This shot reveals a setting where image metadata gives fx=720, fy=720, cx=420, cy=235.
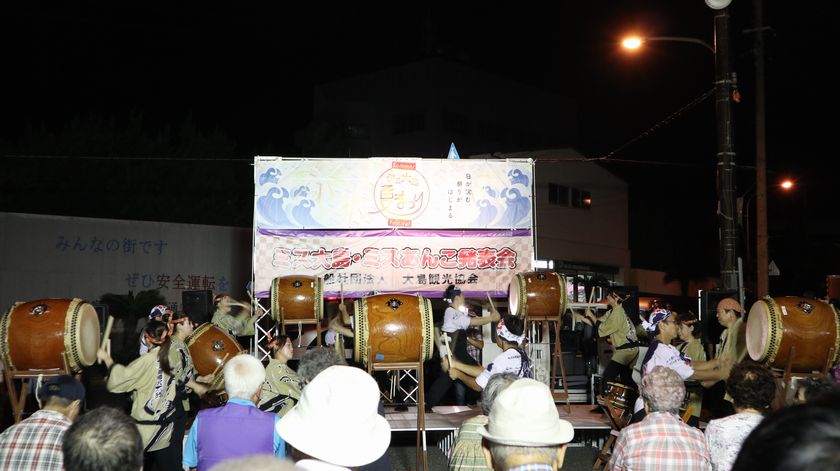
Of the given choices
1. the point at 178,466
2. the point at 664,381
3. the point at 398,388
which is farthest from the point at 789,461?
the point at 398,388

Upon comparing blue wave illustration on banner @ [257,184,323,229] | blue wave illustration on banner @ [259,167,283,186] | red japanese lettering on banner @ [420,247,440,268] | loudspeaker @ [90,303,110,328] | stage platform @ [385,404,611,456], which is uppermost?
blue wave illustration on banner @ [259,167,283,186]

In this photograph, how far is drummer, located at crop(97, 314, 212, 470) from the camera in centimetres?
562

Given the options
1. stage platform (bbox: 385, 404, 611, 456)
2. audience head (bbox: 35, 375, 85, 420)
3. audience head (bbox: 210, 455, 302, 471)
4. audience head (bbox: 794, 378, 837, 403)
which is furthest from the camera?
stage platform (bbox: 385, 404, 611, 456)

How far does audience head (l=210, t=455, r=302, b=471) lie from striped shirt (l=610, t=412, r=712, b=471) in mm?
2498

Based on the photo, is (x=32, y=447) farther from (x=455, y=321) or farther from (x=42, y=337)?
(x=455, y=321)

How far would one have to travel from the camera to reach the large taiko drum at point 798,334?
6.82 meters

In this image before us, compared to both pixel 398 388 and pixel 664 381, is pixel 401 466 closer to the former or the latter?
pixel 398 388

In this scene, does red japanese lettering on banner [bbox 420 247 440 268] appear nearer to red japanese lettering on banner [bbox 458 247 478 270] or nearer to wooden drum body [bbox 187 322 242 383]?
red japanese lettering on banner [bbox 458 247 478 270]

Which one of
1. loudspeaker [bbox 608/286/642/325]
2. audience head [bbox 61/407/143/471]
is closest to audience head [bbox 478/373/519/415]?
audience head [bbox 61/407/143/471]

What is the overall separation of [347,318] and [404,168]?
119 inches

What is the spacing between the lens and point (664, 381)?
389 cm

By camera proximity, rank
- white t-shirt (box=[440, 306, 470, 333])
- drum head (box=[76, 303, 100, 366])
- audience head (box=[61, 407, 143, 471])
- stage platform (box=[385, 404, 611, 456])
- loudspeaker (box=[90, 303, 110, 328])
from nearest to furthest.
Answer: audience head (box=[61, 407, 143, 471]) → drum head (box=[76, 303, 100, 366]) → stage platform (box=[385, 404, 611, 456]) → loudspeaker (box=[90, 303, 110, 328]) → white t-shirt (box=[440, 306, 470, 333])

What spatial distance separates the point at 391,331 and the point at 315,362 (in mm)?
2709

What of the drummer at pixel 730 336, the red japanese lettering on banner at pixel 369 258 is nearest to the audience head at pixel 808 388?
the drummer at pixel 730 336
